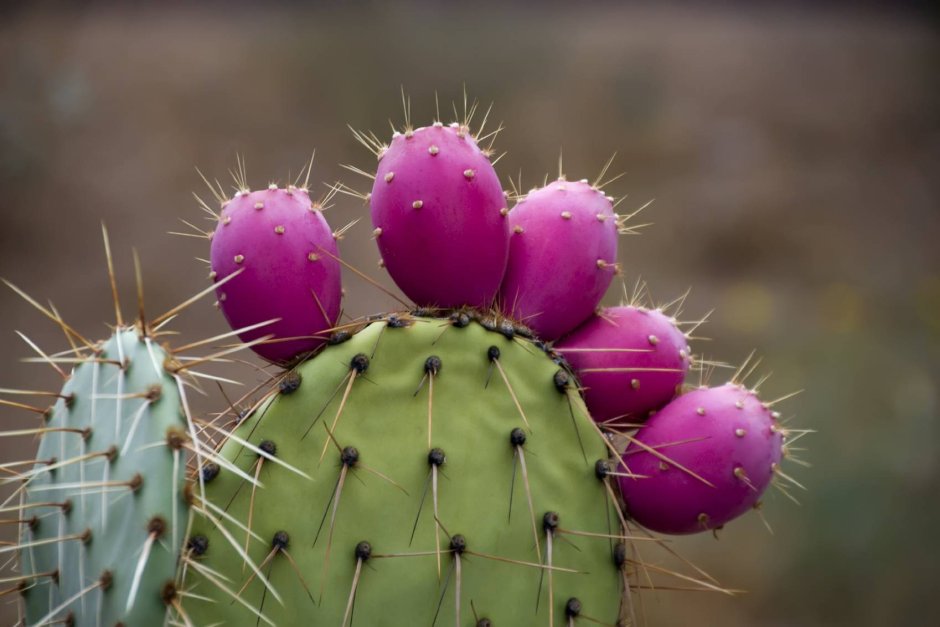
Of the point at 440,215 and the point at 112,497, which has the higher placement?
the point at 440,215

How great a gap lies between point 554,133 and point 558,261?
403 cm

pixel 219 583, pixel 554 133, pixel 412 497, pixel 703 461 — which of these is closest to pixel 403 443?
pixel 412 497

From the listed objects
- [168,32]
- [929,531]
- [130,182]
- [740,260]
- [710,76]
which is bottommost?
[929,531]

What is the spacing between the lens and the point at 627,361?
37.9 inches

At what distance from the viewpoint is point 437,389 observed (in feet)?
2.82

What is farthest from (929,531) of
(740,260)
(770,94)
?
(770,94)

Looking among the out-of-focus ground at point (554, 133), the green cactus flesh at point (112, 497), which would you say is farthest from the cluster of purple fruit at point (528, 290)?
the out-of-focus ground at point (554, 133)

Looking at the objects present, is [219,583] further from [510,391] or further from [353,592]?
[510,391]

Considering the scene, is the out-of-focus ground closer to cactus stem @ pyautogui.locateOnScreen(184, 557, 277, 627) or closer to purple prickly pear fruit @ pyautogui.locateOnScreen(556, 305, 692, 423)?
purple prickly pear fruit @ pyautogui.locateOnScreen(556, 305, 692, 423)

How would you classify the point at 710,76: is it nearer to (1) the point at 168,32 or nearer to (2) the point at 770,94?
(2) the point at 770,94

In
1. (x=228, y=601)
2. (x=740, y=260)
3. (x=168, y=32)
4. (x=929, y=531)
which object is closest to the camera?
(x=228, y=601)

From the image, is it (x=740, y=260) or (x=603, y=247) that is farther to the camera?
(x=740, y=260)

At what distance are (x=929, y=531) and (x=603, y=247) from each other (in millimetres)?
2826

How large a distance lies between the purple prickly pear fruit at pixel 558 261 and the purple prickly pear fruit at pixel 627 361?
26mm
